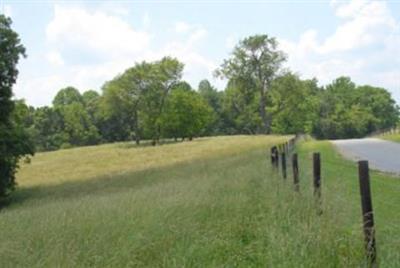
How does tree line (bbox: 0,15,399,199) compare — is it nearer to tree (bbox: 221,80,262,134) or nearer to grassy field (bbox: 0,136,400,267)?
tree (bbox: 221,80,262,134)

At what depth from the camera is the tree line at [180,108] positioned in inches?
1161

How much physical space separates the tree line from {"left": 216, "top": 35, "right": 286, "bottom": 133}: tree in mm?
154

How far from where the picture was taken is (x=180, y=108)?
302 feet

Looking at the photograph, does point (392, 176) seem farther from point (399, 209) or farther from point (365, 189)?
point (365, 189)

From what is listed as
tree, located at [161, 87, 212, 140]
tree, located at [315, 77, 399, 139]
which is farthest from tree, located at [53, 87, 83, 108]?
tree, located at [315, 77, 399, 139]

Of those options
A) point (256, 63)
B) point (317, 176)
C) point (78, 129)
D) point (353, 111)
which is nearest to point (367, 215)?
point (317, 176)

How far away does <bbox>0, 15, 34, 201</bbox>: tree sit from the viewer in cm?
2786

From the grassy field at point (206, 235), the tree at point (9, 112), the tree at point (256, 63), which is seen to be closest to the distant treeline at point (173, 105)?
the tree at point (256, 63)

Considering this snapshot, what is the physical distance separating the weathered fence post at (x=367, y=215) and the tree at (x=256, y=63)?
3186 inches

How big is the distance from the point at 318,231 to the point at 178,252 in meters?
1.71

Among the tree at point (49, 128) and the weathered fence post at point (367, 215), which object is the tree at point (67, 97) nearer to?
the tree at point (49, 128)

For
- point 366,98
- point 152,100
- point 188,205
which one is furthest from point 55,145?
point 188,205

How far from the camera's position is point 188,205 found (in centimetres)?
909

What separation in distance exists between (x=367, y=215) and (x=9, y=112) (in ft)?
86.0
